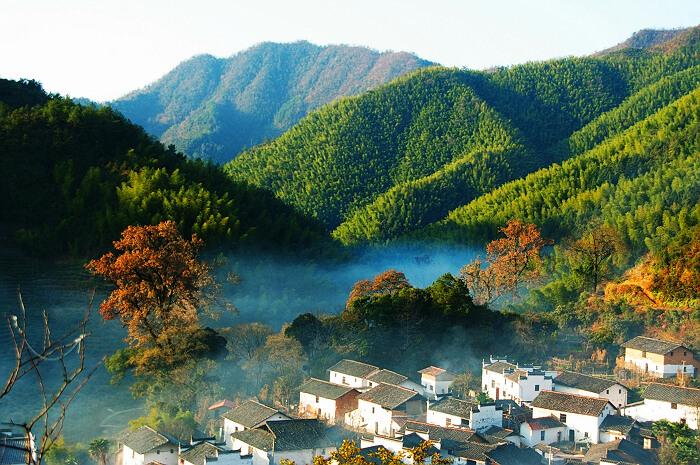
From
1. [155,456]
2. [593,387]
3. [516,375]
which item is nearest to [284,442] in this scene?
[155,456]

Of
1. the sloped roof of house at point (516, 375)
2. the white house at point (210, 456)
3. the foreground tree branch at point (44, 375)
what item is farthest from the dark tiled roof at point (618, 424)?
the foreground tree branch at point (44, 375)

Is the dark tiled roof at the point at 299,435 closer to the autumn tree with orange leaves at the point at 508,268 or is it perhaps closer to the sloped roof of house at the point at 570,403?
the sloped roof of house at the point at 570,403

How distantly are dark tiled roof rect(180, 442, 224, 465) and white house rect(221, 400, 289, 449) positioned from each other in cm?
128

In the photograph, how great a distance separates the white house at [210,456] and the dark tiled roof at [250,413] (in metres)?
1.29

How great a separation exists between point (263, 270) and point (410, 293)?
457cm

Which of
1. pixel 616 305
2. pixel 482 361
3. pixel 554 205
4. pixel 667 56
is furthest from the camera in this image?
pixel 667 56

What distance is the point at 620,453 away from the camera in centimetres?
1357

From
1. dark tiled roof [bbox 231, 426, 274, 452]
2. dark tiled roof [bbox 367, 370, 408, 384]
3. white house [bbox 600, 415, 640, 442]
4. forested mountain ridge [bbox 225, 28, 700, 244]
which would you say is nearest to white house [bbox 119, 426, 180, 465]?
dark tiled roof [bbox 231, 426, 274, 452]

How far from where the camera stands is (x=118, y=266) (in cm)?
1571

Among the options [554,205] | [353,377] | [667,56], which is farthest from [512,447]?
[667,56]

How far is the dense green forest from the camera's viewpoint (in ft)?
67.5

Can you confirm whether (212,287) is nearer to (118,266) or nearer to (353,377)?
(118,266)

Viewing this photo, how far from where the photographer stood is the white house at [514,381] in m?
17.0

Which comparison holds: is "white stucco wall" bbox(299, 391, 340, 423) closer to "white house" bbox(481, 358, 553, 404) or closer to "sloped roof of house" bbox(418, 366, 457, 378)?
"sloped roof of house" bbox(418, 366, 457, 378)
